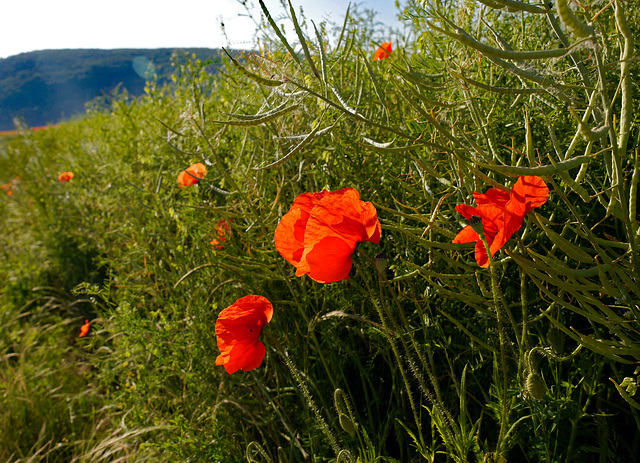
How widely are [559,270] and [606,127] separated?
0.64 ft

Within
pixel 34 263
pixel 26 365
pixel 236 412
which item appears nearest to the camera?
pixel 236 412

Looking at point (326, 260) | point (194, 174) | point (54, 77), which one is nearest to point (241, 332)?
point (326, 260)

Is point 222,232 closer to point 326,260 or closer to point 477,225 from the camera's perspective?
point 326,260

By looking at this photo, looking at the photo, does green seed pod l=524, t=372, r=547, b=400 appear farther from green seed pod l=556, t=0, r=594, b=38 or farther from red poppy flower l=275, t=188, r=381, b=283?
green seed pod l=556, t=0, r=594, b=38

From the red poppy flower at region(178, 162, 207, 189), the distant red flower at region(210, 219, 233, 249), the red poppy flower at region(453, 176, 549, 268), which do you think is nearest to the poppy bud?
the red poppy flower at region(453, 176, 549, 268)

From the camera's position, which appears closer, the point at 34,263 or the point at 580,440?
the point at 580,440

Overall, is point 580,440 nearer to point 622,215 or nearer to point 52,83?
point 622,215

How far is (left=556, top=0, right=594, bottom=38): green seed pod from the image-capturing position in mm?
443

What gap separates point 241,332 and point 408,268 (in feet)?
1.25

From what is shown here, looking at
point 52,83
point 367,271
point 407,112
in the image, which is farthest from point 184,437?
point 52,83

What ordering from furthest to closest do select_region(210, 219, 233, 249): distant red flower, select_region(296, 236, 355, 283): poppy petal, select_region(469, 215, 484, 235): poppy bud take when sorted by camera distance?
select_region(210, 219, 233, 249): distant red flower → select_region(296, 236, 355, 283): poppy petal → select_region(469, 215, 484, 235): poppy bud

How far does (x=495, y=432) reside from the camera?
93 cm

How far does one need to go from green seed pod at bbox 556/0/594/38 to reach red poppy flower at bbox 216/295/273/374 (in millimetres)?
669

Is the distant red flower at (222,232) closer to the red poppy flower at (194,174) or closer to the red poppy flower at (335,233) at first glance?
the red poppy flower at (194,174)
